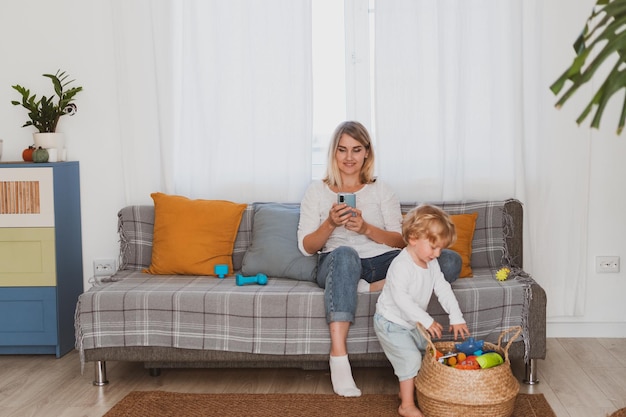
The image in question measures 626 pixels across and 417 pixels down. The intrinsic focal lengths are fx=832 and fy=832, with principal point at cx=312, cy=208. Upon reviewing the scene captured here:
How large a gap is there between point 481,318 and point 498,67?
1297 millimetres

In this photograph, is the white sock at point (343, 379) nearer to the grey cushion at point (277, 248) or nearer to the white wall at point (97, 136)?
the grey cushion at point (277, 248)

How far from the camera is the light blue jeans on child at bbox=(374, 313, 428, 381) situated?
9.80 feet

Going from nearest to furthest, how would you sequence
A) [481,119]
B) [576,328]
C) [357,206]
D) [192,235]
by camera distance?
[357,206] → [192,235] → [481,119] → [576,328]

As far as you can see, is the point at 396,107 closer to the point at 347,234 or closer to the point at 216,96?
the point at 347,234

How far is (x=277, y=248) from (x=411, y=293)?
2.78ft

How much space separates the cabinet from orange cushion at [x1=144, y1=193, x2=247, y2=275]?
0.46 m

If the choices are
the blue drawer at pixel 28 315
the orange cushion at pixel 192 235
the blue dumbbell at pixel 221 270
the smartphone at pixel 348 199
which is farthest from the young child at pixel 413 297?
the blue drawer at pixel 28 315

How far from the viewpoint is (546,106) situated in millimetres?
3943

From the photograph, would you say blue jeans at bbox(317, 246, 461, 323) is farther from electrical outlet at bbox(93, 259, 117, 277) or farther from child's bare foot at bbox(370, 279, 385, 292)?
electrical outlet at bbox(93, 259, 117, 277)

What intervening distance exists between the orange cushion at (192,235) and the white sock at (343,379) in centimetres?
83

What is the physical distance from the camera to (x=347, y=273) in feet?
10.6

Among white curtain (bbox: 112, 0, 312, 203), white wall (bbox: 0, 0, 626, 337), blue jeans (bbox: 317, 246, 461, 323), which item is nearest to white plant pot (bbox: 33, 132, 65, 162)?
white wall (bbox: 0, 0, 626, 337)

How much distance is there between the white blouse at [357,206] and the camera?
140 inches

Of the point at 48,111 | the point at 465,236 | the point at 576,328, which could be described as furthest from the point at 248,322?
the point at 576,328
